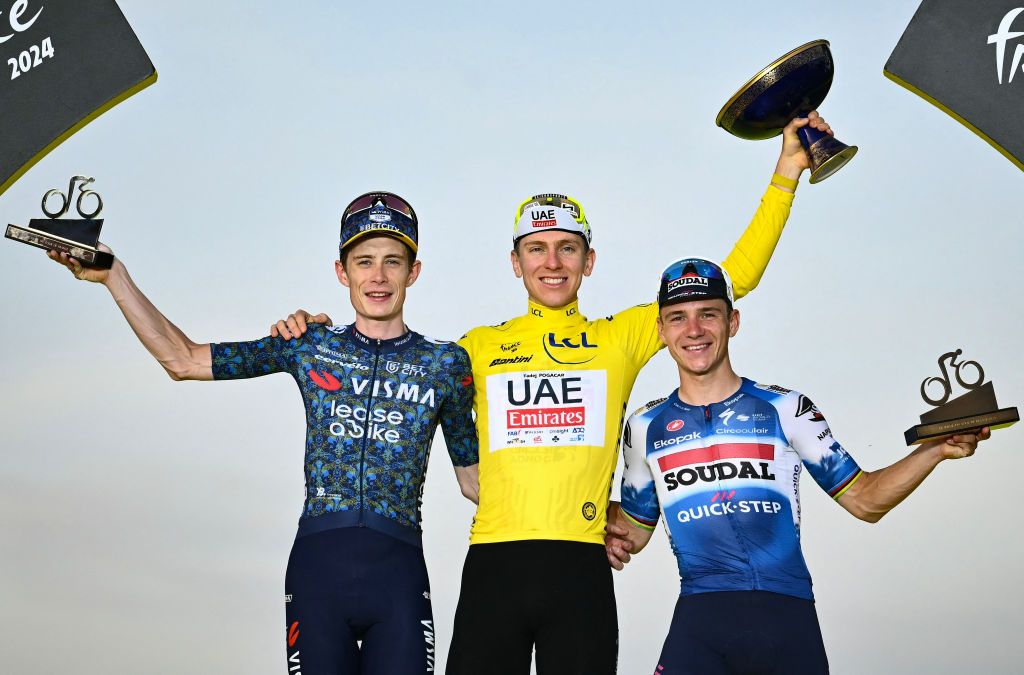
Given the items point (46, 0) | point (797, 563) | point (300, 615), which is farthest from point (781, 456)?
point (46, 0)

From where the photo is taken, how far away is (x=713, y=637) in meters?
6.30

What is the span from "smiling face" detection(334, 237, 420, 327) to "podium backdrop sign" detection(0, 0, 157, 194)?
2.62 m

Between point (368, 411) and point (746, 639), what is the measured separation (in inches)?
97.3

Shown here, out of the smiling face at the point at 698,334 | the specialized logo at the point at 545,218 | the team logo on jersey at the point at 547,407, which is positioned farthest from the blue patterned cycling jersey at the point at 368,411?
the smiling face at the point at 698,334

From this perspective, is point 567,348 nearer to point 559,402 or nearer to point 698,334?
point 559,402

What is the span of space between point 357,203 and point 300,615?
254 cm

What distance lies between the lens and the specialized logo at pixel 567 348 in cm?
744

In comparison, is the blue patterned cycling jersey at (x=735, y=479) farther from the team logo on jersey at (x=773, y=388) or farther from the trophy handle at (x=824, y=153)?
the trophy handle at (x=824, y=153)

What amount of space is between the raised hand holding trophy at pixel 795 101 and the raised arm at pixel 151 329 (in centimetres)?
385

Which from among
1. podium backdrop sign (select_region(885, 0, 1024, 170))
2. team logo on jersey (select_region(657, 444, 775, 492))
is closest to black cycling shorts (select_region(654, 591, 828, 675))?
team logo on jersey (select_region(657, 444, 775, 492))

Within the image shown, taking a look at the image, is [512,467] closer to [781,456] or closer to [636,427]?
[636,427]

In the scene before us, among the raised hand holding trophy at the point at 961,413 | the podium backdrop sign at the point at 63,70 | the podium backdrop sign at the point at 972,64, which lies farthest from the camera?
the podium backdrop sign at the point at 63,70

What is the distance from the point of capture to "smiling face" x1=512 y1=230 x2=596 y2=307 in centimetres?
764

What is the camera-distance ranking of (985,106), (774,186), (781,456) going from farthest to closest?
(985,106) < (774,186) < (781,456)
